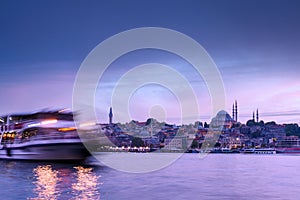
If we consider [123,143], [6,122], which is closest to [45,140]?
[6,122]

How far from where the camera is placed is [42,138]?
53688 millimetres

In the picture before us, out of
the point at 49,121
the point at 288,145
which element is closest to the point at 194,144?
the point at 288,145

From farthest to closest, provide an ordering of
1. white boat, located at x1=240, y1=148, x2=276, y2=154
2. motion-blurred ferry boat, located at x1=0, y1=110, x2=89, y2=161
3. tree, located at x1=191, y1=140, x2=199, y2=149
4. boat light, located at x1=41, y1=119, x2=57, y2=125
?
1. tree, located at x1=191, y1=140, x2=199, y2=149
2. white boat, located at x1=240, y1=148, x2=276, y2=154
3. boat light, located at x1=41, y1=119, x2=57, y2=125
4. motion-blurred ferry boat, located at x1=0, y1=110, x2=89, y2=161

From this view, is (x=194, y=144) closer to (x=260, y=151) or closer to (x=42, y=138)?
(x=260, y=151)

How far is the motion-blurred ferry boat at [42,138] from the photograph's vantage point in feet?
168

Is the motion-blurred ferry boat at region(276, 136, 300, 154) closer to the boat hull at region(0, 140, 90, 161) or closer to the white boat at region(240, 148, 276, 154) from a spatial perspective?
the white boat at region(240, 148, 276, 154)

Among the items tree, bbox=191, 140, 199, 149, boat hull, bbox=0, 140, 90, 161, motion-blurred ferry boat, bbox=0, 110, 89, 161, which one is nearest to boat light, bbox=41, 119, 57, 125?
motion-blurred ferry boat, bbox=0, 110, 89, 161

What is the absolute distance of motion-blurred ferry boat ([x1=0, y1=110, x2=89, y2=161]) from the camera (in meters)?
51.3

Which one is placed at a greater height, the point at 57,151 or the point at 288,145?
the point at 288,145

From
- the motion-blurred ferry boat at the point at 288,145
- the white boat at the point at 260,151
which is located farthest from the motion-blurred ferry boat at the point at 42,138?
the motion-blurred ferry boat at the point at 288,145

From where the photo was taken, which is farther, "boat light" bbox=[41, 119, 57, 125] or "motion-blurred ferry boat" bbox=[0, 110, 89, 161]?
"boat light" bbox=[41, 119, 57, 125]

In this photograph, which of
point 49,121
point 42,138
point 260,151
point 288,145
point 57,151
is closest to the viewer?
point 57,151

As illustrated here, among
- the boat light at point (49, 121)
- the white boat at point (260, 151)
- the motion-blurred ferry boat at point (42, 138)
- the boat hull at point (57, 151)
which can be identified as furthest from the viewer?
the white boat at point (260, 151)

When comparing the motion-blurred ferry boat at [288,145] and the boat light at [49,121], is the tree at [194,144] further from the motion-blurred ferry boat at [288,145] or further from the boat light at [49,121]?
the boat light at [49,121]
